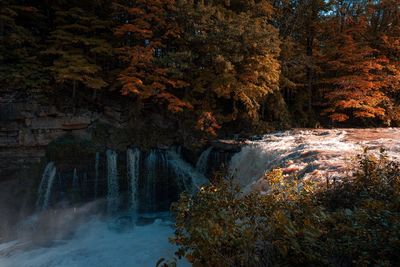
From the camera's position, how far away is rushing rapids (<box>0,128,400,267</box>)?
25.2 feet

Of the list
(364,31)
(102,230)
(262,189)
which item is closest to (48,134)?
(102,230)

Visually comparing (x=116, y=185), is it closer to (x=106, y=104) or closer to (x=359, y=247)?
(x=106, y=104)

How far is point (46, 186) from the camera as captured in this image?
10.7 metres

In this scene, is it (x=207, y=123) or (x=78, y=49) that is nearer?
(x=78, y=49)

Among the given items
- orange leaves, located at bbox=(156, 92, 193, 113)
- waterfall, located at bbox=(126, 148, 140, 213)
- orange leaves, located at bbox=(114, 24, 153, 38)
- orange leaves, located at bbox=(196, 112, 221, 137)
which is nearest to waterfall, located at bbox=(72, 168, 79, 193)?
waterfall, located at bbox=(126, 148, 140, 213)

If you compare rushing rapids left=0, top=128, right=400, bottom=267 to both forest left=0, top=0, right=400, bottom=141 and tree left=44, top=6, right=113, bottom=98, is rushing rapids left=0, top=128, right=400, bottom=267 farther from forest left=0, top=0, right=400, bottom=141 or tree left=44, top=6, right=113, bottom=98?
tree left=44, top=6, right=113, bottom=98

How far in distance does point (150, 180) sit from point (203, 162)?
6.84 feet

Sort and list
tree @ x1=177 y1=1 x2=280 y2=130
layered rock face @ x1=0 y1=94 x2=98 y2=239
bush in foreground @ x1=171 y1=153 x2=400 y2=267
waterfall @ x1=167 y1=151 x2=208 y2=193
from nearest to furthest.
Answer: bush in foreground @ x1=171 y1=153 x2=400 y2=267
layered rock face @ x1=0 y1=94 x2=98 y2=239
waterfall @ x1=167 y1=151 x2=208 y2=193
tree @ x1=177 y1=1 x2=280 y2=130

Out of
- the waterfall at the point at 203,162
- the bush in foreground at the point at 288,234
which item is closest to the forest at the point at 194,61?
the waterfall at the point at 203,162

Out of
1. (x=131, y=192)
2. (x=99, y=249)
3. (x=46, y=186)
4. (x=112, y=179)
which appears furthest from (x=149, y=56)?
(x=99, y=249)

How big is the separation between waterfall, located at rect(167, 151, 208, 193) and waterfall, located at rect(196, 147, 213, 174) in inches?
6.0

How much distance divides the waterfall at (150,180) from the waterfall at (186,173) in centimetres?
60

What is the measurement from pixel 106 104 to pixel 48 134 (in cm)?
251

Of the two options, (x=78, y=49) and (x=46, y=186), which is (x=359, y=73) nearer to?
(x=78, y=49)
